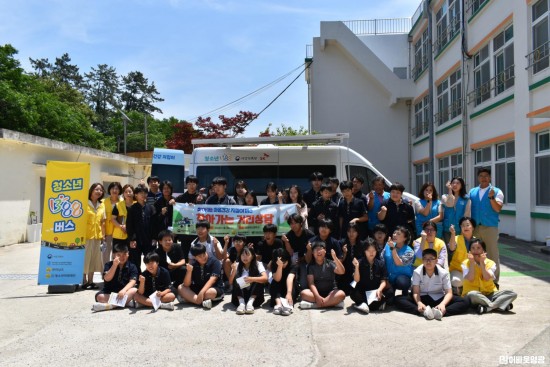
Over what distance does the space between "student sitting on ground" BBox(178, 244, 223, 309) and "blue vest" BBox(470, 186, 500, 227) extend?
4.03 m

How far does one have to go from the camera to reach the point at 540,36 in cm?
1158

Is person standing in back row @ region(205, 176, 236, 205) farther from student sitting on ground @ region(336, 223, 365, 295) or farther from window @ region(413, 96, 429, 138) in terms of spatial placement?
window @ region(413, 96, 429, 138)

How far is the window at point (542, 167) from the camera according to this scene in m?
11.3

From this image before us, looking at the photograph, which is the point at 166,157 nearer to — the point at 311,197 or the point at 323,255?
the point at 311,197

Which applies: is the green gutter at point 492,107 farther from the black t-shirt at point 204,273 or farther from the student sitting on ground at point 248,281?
the black t-shirt at point 204,273

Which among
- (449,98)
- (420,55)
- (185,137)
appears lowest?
(185,137)

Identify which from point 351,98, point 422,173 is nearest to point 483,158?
point 422,173

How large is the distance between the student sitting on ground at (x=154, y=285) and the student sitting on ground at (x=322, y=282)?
1.87 m

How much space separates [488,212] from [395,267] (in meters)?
1.83

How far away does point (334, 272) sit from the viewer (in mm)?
6516

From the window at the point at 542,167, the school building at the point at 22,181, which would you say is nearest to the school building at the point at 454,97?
the window at the point at 542,167

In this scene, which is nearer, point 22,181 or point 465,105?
point 22,181

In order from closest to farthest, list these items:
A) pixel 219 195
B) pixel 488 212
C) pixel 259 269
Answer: pixel 259 269
pixel 488 212
pixel 219 195

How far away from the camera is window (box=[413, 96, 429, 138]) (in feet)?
69.9
